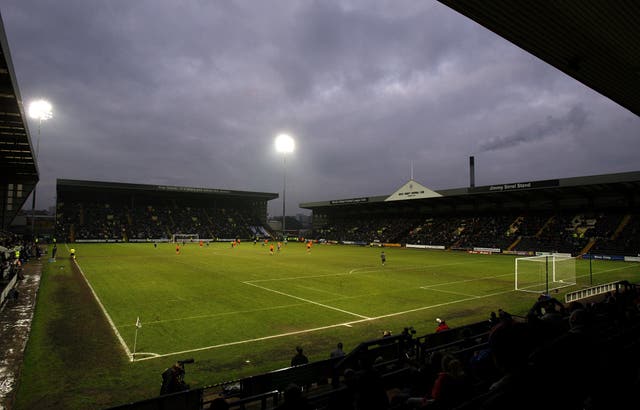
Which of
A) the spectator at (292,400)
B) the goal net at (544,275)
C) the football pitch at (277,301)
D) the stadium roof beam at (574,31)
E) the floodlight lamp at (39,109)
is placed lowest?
the football pitch at (277,301)

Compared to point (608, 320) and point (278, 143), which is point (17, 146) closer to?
point (278, 143)

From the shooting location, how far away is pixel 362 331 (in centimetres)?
1414

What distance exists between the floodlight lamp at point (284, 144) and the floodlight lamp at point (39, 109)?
3159 centimetres

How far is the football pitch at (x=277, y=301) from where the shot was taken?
44.6 ft

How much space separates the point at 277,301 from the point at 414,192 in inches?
1966

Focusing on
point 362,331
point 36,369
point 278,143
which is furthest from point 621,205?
point 36,369

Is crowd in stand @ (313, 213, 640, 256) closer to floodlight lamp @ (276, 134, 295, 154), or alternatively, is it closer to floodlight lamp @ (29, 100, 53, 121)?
floodlight lamp @ (276, 134, 295, 154)

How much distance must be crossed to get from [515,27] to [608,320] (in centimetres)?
712

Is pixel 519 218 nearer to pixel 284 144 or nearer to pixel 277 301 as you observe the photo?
pixel 284 144

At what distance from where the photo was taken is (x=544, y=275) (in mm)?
28500

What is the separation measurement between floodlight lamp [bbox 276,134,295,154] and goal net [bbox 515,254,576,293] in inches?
1602

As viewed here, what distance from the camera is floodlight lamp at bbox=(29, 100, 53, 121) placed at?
42250 mm

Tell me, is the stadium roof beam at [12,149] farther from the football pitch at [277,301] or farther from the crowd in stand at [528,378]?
the crowd in stand at [528,378]

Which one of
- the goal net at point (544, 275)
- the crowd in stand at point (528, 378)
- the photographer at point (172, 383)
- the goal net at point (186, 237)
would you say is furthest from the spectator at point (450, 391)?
the goal net at point (186, 237)
